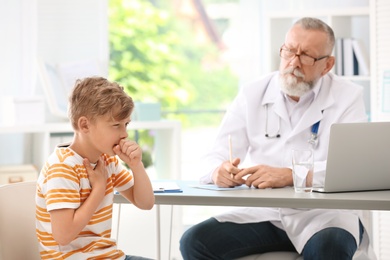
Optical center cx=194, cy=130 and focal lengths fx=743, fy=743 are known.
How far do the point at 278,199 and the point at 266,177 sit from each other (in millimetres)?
276

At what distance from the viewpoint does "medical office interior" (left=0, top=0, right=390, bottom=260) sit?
4086 mm

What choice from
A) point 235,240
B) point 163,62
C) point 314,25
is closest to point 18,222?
point 235,240

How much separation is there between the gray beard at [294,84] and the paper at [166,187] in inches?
23.0

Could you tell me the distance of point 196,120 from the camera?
6.23m

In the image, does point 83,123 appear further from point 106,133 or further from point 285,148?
point 285,148

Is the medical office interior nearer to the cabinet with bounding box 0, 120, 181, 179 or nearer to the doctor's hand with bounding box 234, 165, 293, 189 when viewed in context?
the cabinet with bounding box 0, 120, 181, 179

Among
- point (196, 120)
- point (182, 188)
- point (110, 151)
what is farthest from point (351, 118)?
point (196, 120)

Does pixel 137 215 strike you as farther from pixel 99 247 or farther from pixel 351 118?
pixel 99 247

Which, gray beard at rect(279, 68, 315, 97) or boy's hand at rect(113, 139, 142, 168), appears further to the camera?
gray beard at rect(279, 68, 315, 97)

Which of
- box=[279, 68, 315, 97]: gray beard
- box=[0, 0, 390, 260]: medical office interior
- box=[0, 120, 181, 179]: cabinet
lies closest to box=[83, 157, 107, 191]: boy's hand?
box=[279, 68, 315, 97]: gray beard

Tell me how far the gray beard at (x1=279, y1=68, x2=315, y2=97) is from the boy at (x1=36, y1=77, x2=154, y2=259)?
2.81 feet

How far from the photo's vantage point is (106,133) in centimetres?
212

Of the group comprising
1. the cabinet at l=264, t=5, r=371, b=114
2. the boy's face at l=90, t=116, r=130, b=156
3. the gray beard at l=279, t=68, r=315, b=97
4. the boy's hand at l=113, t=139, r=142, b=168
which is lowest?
the boy's hand at l=113, t=139, r=142, b=168

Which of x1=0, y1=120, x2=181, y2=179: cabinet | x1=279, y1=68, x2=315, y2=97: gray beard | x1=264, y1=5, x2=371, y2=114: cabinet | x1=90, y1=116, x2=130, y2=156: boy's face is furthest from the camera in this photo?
x1=264, y1=5, x2=371, y2=114: cabinet
